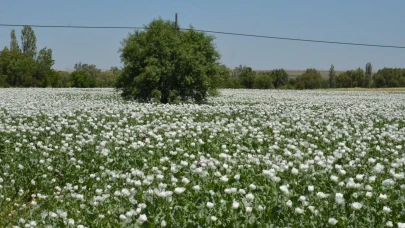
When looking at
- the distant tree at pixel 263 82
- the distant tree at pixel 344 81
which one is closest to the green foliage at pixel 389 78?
the distant tree at pixel 344 81

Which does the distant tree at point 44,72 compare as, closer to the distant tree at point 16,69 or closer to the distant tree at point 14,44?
the distant tree at point 16,69

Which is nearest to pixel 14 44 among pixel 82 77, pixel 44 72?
pixel 44 72

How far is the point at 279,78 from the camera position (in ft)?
281

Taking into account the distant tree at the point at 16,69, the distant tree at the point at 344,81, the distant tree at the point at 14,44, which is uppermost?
the distant tree at the point at 14,44

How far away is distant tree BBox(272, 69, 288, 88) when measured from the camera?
85344mm

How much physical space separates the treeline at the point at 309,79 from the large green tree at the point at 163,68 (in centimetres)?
4426

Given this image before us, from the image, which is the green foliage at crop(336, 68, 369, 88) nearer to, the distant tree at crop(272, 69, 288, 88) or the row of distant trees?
the row of distant trees

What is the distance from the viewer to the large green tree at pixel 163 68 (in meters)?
26.1

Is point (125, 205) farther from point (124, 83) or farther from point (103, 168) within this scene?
point (124, 83)

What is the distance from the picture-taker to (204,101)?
27766 mm

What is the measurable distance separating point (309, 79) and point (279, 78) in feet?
17.3

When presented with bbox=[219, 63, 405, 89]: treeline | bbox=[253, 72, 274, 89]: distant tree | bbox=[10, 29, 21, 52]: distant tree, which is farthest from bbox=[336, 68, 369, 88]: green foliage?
bbox=[10, 29, 21, 52]: distant tree

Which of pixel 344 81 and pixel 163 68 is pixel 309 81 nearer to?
pixel 344 81

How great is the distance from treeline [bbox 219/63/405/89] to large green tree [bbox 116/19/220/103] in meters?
44.3
